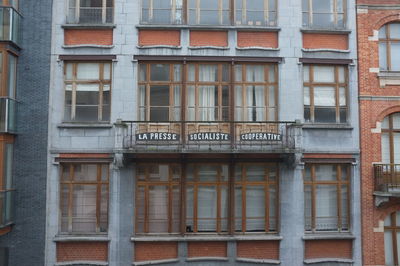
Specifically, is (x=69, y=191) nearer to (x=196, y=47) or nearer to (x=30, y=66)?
(x=30, y=66)

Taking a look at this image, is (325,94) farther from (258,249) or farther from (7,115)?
(7,115)

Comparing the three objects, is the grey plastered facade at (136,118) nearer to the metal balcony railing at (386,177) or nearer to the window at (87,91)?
the window at (87,91)

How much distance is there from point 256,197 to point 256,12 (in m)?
7.02

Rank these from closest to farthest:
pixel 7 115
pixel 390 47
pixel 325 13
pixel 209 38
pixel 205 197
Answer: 1. pixel 7 115
2. pixel 205 197
3. pixel 209 38
4. pixel 390 47
5. pixel 325 13

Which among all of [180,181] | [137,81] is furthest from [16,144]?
[180,181]

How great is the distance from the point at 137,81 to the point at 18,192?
18.8 ft

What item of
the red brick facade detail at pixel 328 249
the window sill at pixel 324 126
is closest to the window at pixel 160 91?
the window sill at pixel 324 126

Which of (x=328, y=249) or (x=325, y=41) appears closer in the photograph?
(x=328, y=249)

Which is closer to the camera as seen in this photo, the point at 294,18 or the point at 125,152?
the point at 125,152

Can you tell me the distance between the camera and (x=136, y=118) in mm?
13844

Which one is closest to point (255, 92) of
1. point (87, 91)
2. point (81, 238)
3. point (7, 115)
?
point (87, 91)

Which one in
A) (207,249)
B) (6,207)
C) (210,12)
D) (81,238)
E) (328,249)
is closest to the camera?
(6,207)

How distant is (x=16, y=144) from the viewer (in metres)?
13.5

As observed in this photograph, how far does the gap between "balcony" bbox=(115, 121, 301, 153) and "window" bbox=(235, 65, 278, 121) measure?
0.53 meters
